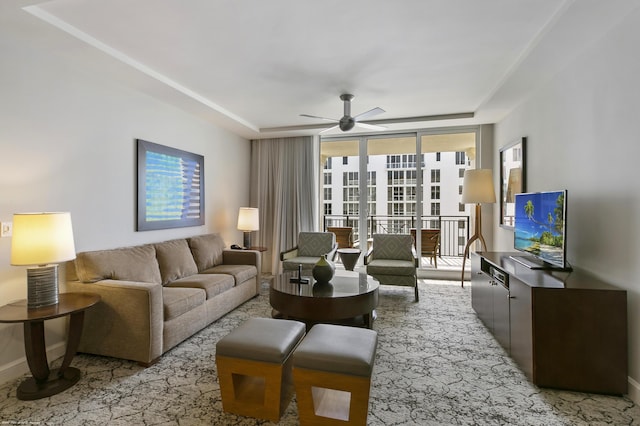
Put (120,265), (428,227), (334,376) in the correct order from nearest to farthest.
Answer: (334,376) < (120,265) < (428,227)

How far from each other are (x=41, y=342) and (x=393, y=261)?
385 centimetres

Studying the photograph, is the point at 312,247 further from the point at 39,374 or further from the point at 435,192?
the point at 39,374

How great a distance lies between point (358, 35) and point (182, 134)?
2.75 meters

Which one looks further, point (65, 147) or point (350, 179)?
point (350, 179)

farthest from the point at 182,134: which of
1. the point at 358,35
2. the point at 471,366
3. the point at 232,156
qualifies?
the point at 471,366

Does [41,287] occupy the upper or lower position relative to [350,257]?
upper

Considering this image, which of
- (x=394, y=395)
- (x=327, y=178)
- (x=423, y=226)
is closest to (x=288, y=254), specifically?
(x=327, y=178)

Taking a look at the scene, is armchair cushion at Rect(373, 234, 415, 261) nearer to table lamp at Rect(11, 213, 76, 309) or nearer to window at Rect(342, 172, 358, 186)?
window at Rect(342, 172, 358, 186)

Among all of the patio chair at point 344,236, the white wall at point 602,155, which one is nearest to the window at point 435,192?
the patio chair at point 344,236

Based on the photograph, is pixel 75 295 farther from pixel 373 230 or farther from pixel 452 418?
pixel 373 230

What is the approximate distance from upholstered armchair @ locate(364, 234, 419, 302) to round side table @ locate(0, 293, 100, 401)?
125 inches

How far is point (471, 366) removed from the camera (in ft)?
8.45

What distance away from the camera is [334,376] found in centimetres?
174

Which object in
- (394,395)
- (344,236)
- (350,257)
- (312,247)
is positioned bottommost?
(394,395)
